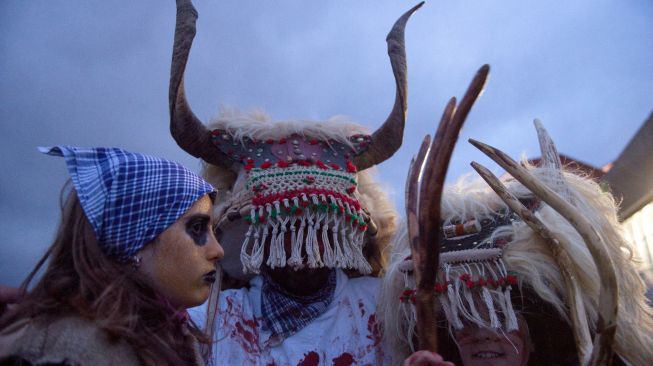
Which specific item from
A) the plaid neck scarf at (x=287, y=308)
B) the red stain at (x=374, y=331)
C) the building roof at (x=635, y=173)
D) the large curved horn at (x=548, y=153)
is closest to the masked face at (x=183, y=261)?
the plaid neck scarf at (x=287, y=308)

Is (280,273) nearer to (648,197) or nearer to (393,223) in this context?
(393,223)

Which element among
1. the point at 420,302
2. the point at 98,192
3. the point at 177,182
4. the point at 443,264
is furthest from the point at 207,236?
the point at 443,264

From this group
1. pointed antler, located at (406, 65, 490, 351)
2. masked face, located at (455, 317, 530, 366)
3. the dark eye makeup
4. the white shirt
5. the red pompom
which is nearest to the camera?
pointed antler, located at (406, 65, 490, 351)

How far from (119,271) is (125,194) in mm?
167

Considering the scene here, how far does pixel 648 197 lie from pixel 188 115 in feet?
15.2

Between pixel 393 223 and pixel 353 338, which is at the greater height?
pixel 393 223

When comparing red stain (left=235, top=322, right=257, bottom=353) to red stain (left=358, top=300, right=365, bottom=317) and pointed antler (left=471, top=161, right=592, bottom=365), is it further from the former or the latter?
pointed antler (left=471, top=161, right=592, bottom=365)

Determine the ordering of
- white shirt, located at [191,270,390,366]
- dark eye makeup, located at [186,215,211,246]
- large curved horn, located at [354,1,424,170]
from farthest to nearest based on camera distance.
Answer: large curved horn, located at [354,1,424,170], white shirt, located at [191,270,390,366], dark eye makeup, located at [186,215,211,246]

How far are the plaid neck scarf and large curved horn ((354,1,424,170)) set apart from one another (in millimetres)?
632

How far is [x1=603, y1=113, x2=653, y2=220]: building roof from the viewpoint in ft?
12.5

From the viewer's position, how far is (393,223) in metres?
2.29

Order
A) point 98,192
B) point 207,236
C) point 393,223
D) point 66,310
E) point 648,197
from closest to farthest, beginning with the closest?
point 66,310
point 98,192
point 207,236
point 393,223
point 648,197

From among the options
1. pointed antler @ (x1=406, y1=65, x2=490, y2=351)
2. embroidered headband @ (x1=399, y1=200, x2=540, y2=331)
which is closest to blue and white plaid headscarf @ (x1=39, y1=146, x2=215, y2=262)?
pointed antler @ (x1=406, y1=65, x2=490, y2=351)

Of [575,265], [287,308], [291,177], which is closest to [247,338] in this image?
[287,308]
